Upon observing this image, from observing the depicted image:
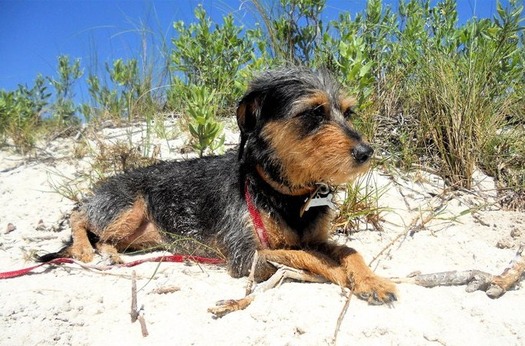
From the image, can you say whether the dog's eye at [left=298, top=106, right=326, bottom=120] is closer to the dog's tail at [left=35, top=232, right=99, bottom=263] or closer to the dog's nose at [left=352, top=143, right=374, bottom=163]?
the dog's nose at [left=352, top=143, right=374, bottom=163]

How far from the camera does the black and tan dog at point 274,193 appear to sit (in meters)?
3.33

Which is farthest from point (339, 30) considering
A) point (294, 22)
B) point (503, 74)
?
point (503, 74)

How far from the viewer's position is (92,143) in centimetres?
706

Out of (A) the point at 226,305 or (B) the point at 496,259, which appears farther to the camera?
(B) the point at 496,259

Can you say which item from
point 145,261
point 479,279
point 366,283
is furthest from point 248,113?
point 479,279

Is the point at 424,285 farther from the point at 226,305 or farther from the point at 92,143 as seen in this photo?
the point at 92,143

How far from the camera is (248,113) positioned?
3.88m

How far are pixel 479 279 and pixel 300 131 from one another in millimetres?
1564

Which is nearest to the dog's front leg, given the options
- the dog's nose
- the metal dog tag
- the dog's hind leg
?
the metal dog tag

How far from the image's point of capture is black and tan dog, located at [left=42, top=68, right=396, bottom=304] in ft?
10.9

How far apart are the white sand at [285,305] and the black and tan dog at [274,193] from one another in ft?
0.77

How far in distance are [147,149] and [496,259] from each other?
4.33 m

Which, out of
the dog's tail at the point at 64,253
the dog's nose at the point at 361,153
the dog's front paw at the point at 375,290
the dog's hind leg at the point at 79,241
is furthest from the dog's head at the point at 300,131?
the dog's tail at the point at 64,253

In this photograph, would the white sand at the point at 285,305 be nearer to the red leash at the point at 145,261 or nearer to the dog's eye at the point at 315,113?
the red leash at the point at 145,261
